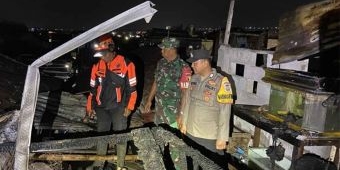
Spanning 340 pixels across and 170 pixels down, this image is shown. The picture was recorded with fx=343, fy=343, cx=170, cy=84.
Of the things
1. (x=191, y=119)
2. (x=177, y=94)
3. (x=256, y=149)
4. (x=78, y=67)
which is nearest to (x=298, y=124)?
(x=256, y=149)

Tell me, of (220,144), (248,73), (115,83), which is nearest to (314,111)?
(220,144)

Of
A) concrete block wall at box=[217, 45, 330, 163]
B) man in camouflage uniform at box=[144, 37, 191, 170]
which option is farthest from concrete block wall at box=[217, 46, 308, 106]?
man in camouflage uniform at box=[144, 37, 191, 170]

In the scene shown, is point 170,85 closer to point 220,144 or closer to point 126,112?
point 126,112

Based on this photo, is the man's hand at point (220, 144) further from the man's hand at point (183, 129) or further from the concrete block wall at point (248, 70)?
the concrete block wall at point (248, 70)

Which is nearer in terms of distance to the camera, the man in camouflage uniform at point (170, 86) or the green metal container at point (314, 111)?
the green metal container at point (314, 111)

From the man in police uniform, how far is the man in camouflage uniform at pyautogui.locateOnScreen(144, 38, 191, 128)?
0.60 m

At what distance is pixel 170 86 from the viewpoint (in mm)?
5949

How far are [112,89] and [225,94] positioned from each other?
2130 mm

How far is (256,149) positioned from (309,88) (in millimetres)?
1748

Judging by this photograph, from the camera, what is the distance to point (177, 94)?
5965mm

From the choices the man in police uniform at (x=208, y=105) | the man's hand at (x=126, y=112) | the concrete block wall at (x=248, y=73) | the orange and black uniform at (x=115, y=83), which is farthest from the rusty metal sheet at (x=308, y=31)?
the man's hand at (x=126, y=112)

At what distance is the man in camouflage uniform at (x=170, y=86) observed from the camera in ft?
19.0

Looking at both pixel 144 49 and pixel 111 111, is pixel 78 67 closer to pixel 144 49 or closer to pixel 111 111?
pixel 144 49

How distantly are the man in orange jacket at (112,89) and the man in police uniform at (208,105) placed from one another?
1238 mm
